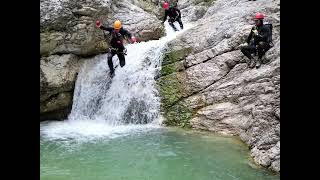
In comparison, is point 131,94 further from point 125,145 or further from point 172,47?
point 125,145

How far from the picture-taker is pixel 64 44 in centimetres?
1548

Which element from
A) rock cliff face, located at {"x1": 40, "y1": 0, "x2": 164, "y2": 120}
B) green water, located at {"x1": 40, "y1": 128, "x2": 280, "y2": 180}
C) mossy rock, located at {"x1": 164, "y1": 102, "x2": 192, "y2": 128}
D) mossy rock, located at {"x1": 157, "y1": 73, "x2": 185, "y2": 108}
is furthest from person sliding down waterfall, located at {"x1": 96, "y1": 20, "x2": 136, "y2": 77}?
green water, located at {"x1": 40, "y1": 128, "x2": 280, "y2": 180}

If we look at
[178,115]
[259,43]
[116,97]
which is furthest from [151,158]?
[259,43]

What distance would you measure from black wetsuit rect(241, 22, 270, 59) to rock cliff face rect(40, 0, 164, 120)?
255 inches

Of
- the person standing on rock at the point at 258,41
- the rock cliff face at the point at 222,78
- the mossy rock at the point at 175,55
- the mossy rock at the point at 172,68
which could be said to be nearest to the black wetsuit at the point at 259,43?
the person standing on rock at the point at 258,41

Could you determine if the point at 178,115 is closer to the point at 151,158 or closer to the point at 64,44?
the point at 151,158

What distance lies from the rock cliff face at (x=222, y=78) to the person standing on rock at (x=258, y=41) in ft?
0.98

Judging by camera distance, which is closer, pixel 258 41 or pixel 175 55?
pixel 258 41

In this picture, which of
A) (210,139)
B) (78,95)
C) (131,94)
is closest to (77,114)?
(78,95)

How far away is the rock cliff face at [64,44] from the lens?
592 inches

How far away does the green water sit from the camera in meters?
8.92

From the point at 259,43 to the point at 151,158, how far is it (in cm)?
603

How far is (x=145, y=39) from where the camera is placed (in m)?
18.3
